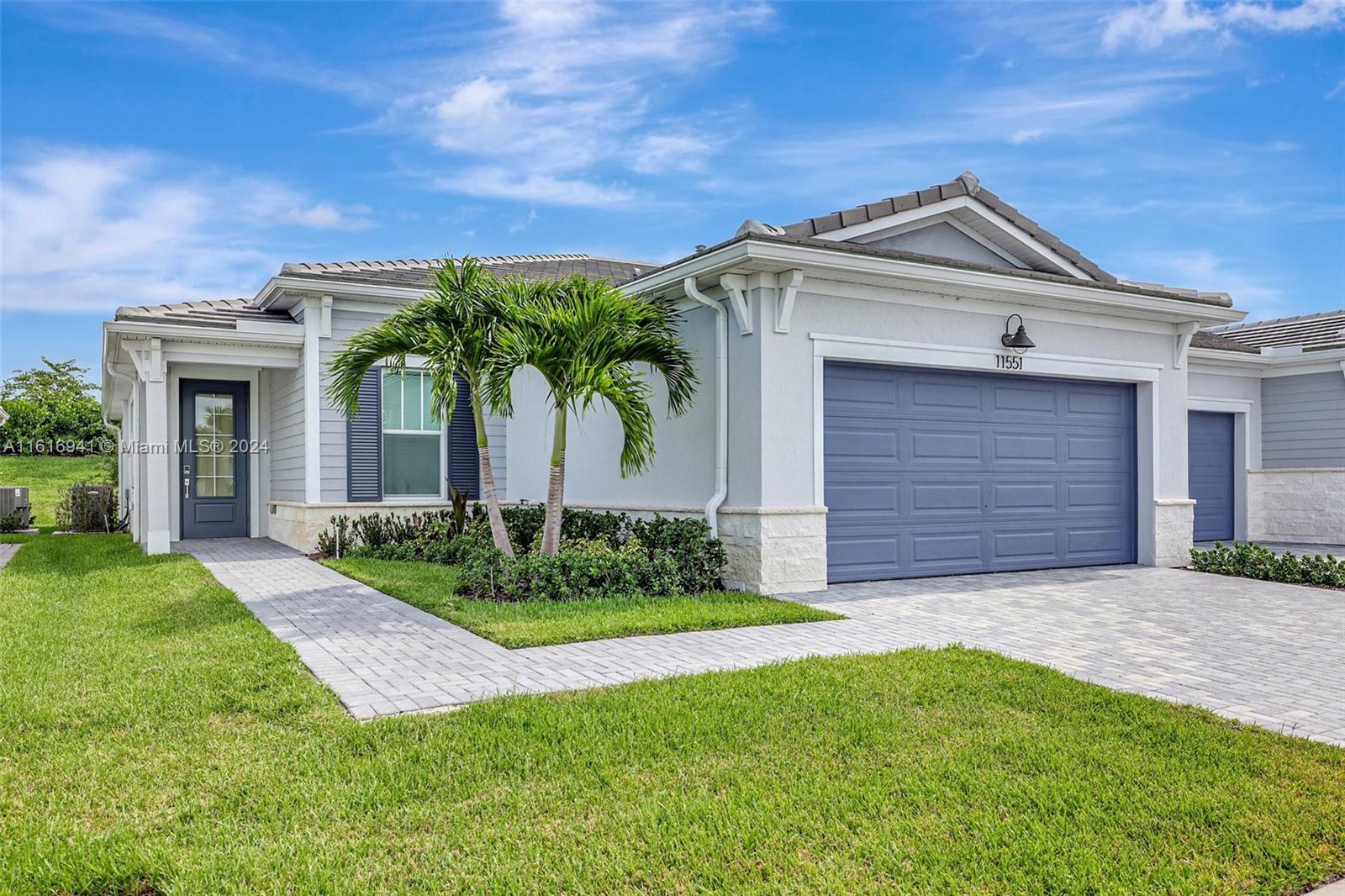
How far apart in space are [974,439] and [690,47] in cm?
578

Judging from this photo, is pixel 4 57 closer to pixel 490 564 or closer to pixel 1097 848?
pixel 490 564

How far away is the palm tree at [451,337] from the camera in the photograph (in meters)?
8.39

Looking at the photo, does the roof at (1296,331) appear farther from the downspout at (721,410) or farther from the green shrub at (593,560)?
the green shrub at (593,560)

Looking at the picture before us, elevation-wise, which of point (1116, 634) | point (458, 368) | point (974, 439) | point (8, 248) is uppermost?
A: point (8, 248)

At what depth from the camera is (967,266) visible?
30.9ft

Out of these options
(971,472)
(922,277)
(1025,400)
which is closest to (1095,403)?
(1025,400)

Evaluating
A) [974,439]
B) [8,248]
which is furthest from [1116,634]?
[8,248]

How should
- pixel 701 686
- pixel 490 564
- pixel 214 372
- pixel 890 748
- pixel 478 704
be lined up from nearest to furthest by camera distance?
pixel 890 748 → pixel 478 704 → pixel 701 686 → pixel 490 564 → pixel 214 372

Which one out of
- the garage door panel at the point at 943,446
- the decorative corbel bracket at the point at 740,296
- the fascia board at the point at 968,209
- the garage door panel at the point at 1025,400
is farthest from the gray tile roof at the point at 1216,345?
the decorative corbel bracket at the point at 740,296

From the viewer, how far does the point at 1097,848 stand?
9.92ft

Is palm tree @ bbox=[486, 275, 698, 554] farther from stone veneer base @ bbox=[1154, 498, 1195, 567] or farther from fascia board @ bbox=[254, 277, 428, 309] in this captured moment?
stone veneer base @ bbox=[1154, 498, 1195, 567]

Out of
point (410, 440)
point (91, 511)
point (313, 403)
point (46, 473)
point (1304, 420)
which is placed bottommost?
point (91, 511)

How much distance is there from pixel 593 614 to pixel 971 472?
5.01 meters

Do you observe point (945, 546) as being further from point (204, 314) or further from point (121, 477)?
point (121, 477)
